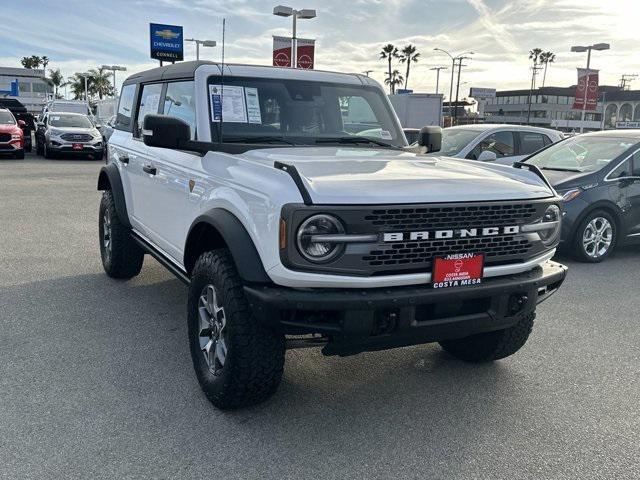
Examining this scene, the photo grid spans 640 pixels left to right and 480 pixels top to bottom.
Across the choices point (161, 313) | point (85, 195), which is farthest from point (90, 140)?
point (161, 313)

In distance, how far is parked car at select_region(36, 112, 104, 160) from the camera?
2084 cm

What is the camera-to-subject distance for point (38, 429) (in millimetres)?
3059

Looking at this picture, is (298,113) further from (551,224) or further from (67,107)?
(67,107)

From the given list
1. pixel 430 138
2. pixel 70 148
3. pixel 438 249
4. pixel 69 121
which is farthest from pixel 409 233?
pixel 69 121

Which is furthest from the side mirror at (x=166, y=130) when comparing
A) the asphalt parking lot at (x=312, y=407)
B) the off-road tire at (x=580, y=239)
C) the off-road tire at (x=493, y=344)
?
the off-road tire at (x=580, y=239)

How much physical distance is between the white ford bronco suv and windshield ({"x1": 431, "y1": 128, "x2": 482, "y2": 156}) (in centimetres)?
577

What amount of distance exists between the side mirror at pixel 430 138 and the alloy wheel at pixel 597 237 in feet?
10.9

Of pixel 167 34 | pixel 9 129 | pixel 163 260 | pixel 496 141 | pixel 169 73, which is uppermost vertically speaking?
pixel 167 34

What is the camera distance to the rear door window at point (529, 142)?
34.0ft

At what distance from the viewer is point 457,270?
299cm

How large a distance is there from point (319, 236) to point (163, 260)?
211 centimetres

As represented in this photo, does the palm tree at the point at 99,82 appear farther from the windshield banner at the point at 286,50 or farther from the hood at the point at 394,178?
the hood at the point at 394,178

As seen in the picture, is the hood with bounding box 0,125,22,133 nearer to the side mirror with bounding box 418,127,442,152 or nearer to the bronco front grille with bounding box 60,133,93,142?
the bronco front grille with bounding box 60,133,93,142

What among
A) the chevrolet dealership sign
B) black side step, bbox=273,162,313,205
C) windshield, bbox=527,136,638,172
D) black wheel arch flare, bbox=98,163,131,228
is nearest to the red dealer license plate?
black side step, bbox=273,162,313,205
